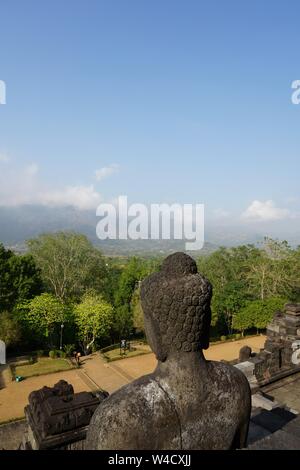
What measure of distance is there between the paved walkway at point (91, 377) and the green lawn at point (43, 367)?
0.53m

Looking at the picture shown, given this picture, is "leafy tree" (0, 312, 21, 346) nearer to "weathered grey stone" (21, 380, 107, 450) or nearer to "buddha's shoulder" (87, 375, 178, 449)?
"weathered grey stone" (21, 380, 107, 450)

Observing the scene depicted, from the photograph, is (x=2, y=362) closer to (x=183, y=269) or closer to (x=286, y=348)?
(x=286, y=348)

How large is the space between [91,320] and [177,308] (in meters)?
25.6

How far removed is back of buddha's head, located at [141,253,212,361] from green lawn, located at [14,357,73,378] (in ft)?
66.6

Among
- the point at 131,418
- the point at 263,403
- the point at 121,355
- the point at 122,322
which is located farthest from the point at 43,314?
the point at 131,418

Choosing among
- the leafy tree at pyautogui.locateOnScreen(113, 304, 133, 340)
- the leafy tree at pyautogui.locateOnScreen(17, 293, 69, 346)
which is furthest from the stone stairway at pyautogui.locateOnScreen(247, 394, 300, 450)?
the leafy tree at pyautogui.locateOnScreen(113, 304, 133, 340)

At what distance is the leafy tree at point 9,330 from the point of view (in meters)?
23.8

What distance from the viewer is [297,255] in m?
40.7

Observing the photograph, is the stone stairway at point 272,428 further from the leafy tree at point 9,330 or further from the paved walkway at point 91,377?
the leafy tree at point 9,330

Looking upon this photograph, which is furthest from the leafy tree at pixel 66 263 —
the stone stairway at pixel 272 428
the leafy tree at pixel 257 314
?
the stone stairway at pixel 272 428

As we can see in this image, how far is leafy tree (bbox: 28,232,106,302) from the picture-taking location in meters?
36.2

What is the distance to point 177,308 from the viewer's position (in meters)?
2.97

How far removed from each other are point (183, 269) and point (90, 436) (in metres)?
1.46
